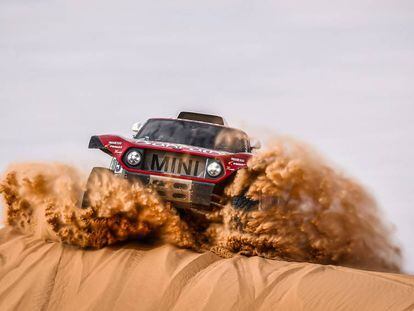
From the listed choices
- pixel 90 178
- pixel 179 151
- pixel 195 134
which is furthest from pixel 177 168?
pixel 195 134

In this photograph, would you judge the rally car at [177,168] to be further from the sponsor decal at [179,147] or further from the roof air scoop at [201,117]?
the roof air scoop at [201,117]

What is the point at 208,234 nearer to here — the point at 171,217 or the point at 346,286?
the point at 171,217

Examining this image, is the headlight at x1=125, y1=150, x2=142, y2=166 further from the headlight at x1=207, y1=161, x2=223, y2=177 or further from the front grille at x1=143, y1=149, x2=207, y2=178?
the headlight at x1=207, y1=161, x2=223, y2=177

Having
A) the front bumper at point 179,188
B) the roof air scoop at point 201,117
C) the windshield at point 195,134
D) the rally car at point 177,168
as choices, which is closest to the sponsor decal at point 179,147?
the rally car at point 177,168

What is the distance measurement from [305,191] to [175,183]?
164 centimetres

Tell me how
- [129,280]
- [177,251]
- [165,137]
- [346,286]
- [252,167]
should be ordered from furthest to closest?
[165,137]
[252,167]
[177,251]
[129,280]
[346,286]

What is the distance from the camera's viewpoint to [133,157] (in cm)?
912

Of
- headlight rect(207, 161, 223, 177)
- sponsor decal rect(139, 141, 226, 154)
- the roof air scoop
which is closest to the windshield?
the roof air scoop

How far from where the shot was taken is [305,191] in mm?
9648

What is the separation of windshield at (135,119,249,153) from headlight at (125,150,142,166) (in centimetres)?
108

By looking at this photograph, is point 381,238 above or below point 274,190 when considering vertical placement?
below

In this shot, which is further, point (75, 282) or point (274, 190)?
point (274, 190)

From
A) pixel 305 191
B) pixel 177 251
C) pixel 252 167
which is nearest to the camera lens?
pixel 177 251

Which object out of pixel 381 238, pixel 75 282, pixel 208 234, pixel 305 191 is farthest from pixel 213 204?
pixel 381 238
